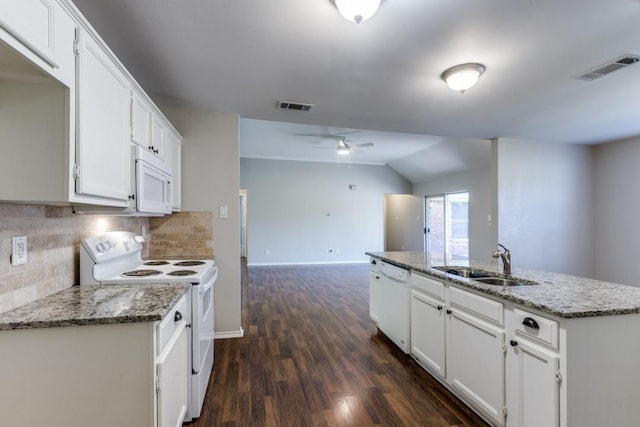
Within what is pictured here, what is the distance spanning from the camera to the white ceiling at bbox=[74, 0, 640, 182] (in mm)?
1842

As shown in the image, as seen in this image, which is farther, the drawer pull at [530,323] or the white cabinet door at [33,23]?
the drawer pull at [530,323]

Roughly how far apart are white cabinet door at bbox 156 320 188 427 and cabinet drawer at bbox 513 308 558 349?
1785 millimetres

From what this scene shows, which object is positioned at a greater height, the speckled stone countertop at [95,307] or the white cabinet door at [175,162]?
the white cabinet door at [175,162]

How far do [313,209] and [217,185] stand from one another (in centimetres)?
504

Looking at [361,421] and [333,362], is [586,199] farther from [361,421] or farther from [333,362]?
[361,421]

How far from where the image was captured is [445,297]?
230 centimetres

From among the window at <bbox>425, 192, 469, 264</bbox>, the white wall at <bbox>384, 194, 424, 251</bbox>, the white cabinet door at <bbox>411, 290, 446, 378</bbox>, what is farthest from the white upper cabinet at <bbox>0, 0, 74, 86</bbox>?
the white wall at <bbox>384, 194, 424, 251</bbox>

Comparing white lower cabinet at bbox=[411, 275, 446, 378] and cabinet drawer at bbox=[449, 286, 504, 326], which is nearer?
cabinet drawer at bbox=[449, 286, 504, 326]

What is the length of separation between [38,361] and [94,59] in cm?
133

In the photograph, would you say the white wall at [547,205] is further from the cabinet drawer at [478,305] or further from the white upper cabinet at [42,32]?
the white upper cabinet at [42,32]

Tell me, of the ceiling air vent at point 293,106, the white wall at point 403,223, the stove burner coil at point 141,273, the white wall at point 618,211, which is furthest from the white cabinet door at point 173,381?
the white wall at point 403,223

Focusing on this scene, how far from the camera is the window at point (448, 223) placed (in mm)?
7289

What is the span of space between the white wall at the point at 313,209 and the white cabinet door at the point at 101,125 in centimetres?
611

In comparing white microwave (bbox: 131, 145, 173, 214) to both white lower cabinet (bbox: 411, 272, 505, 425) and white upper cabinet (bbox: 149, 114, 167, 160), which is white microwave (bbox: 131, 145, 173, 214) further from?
white lower cabinet (bbox: 411, 272, 505, 425)
